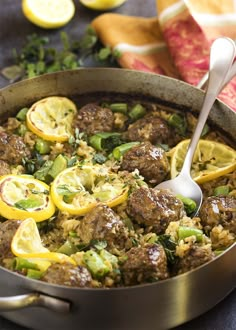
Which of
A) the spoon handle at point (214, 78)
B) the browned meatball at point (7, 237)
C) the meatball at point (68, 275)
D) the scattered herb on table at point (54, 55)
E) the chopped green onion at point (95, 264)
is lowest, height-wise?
the scattered herb on table at point (54, 55)

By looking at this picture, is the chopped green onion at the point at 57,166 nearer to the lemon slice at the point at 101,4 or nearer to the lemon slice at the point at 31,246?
the lemon slice at the point at 31,246

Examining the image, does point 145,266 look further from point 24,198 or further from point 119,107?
point 119,107

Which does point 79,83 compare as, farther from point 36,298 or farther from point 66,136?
point 36,298

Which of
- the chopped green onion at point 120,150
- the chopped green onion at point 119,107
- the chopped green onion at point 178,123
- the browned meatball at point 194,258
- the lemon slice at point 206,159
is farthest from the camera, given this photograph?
the chopped green onion at point 119,107

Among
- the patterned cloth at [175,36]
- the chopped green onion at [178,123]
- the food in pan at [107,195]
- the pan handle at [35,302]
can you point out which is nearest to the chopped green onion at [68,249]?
the food in pan at [107,195]

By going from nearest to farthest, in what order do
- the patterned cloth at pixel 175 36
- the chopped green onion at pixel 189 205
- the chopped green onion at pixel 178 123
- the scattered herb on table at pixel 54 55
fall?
the chopped green onion at pixel 189 205 → the chopped green onion at pixel 178 123 → the patterned cloth at pixel 175 36 → the scattered herb on table at pixel 54 55

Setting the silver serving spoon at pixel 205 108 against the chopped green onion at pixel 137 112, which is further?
the chopped green onion at pixel 137 112

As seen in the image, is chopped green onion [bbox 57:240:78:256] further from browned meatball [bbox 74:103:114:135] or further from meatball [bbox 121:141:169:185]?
browned meatball [bbox 74:103:114:135]
